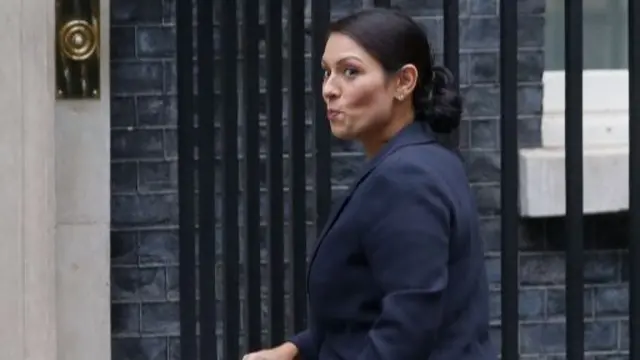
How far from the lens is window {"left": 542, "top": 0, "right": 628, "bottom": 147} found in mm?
5520

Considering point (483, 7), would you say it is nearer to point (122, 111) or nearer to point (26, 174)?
point (122, 111)

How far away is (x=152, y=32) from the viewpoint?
17.1 feet

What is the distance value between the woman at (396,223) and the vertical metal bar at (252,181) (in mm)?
984

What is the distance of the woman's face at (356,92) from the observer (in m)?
2.82

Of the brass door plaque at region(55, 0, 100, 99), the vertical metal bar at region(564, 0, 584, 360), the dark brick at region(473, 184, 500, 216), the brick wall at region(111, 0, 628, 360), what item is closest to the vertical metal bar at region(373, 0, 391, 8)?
the vertical metal bar at region(564, 0, 584, 360)

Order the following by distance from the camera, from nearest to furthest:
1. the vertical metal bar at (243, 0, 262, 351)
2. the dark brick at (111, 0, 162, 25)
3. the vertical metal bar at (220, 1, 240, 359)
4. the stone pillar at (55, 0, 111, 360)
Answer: the vertical metal bar at (243, 0, 262, 351) → the vertical metal bar at (220, 1, 240, 359) → the stone pillar at (55, 0, 111, 360) → the dark brick at (111, 0, 162, 25)

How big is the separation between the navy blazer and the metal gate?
0.35 m

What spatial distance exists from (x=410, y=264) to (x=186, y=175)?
186cm

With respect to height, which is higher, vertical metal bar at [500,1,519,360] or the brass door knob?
the brass door knob

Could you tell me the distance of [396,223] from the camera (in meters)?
2.68

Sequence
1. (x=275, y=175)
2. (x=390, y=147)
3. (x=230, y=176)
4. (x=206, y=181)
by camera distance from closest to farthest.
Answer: (x=390, y=147) < (x=275, y=175) < (x=230, y=176) < (x=206, y=181)

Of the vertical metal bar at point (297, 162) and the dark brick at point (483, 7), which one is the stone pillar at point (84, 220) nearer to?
the dark brick at point (483, 7)

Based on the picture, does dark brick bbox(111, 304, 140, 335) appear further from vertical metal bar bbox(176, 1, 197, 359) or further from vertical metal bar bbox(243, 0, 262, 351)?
vertical metal bar bbox(243, 0, 262, 351)

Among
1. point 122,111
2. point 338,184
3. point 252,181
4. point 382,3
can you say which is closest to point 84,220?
point 122,111
